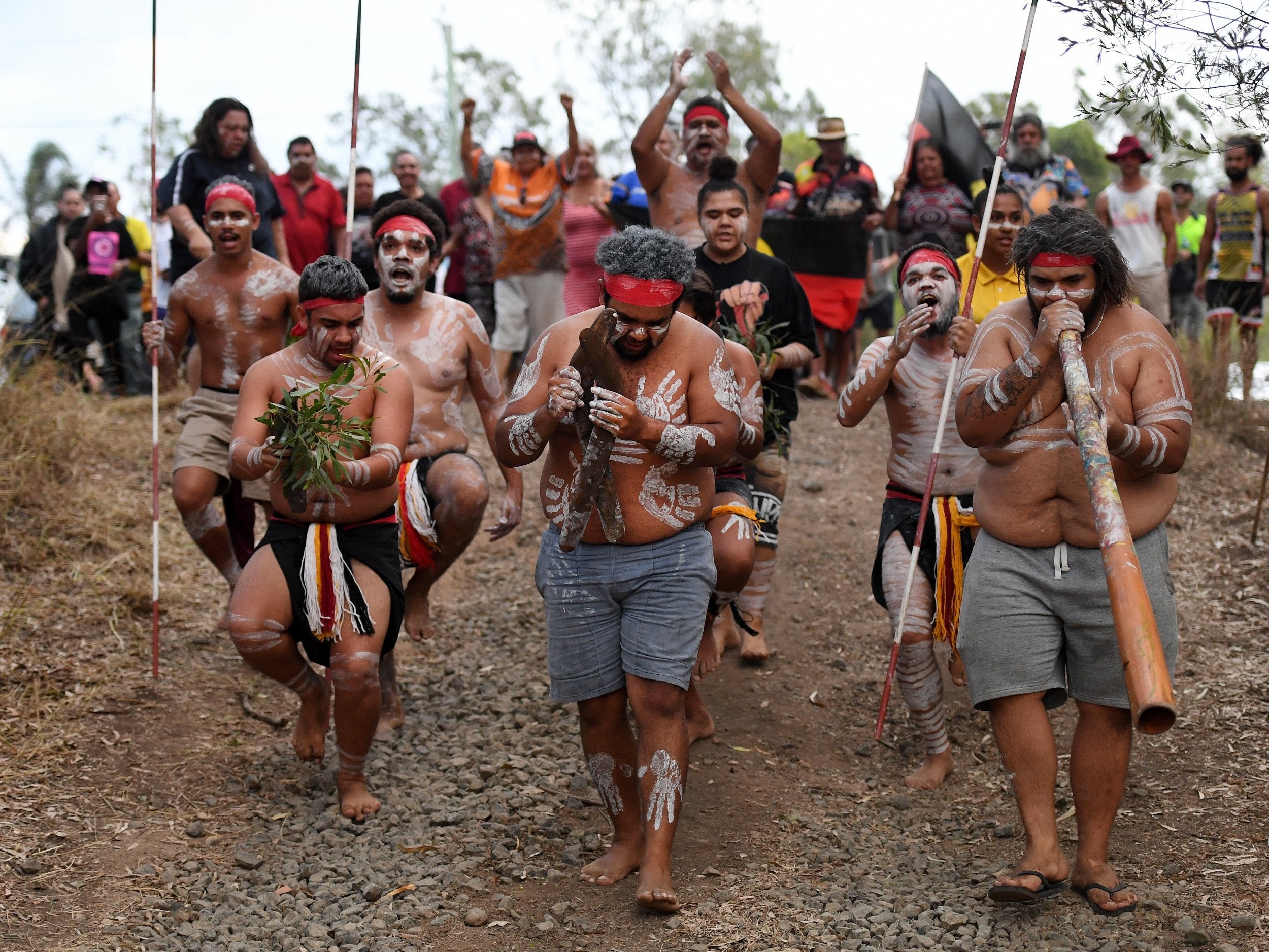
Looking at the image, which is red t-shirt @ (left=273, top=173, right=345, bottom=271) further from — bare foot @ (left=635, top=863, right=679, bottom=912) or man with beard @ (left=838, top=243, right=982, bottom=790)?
bare foot @ (left=635, top=863, right=679, bottom=912)

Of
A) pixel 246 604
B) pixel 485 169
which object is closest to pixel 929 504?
pixel 246 604

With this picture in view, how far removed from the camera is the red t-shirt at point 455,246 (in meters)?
10.6

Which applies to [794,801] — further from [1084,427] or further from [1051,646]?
[1084,427]

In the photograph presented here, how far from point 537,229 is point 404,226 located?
13.9 ft

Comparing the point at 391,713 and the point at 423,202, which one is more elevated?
the point at 423,202

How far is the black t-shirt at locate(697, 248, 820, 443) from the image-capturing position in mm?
5902

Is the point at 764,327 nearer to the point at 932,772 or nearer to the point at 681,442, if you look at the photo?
the point at 681,442

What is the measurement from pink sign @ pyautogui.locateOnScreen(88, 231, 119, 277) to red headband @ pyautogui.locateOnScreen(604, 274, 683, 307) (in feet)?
25.6

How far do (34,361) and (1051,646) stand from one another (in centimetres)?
768

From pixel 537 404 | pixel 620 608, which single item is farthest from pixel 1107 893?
pixel 537 404

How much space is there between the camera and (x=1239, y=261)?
10.4 meters

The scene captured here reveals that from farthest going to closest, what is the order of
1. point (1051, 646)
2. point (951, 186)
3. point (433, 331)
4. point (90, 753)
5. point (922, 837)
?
point (951, 186) < point (433, 331) < point (90, 753) < point (922, 837) < point (1051, 646)

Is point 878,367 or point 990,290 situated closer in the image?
point 878,367

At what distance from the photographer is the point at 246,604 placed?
4742 mm
